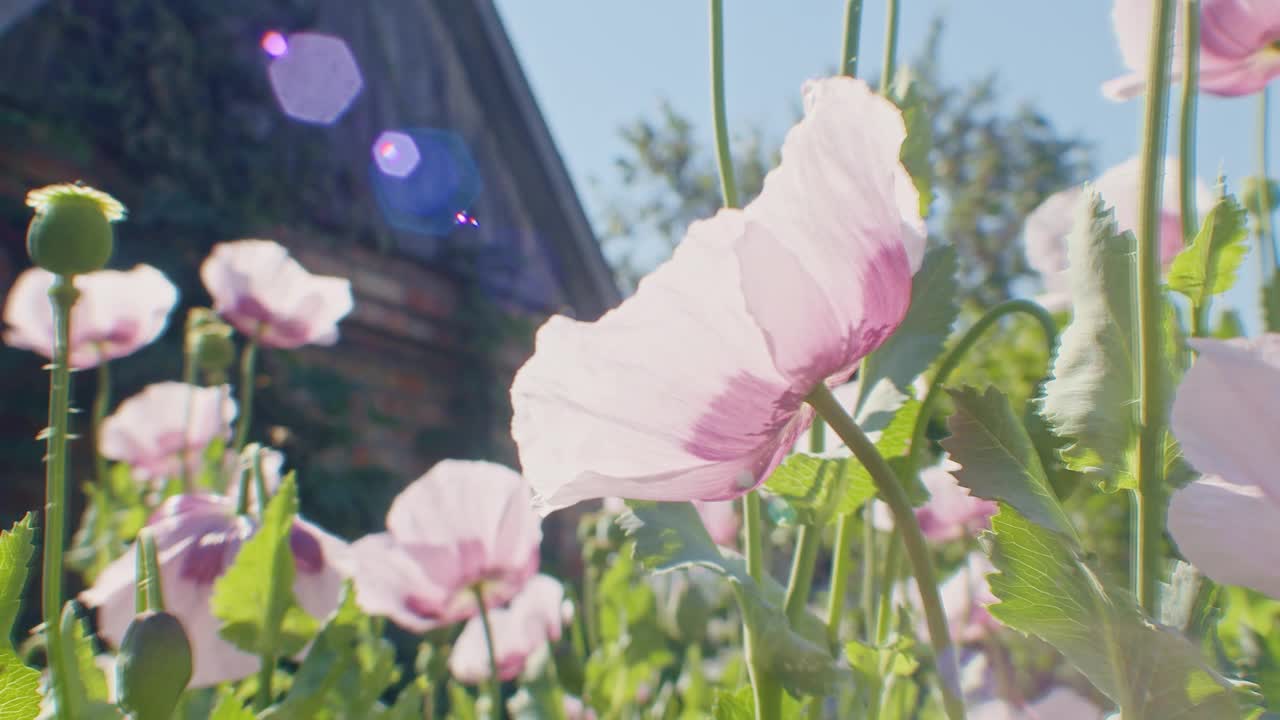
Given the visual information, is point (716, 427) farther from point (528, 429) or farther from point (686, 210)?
point (686, 210)

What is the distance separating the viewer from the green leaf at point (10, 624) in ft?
1.18

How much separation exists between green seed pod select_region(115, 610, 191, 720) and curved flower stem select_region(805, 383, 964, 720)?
0.91 feet

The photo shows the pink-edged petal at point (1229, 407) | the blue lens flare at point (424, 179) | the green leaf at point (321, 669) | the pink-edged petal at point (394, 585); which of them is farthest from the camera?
the blue lens flare at point (424, 179)

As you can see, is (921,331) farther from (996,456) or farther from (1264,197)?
(1264,197)

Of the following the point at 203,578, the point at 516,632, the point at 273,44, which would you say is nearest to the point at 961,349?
the point at 203,578

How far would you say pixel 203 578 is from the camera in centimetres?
66

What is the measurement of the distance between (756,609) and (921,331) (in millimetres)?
130

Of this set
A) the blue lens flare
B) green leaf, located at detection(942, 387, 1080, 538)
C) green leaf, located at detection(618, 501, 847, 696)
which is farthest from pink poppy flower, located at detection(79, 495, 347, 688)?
the blue lens flare

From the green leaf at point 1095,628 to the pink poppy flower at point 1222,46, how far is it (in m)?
0.27

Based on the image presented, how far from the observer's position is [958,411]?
0.32 m

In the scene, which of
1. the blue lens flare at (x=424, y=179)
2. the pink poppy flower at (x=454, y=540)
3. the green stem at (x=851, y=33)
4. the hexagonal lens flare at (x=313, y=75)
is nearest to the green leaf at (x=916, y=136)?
the green stem at (x=851, y=33)

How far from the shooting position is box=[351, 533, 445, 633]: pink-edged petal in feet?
2.74

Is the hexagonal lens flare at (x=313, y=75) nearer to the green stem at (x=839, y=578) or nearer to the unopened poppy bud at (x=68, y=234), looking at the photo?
the unopened poppy bud at (x=68, y=234)

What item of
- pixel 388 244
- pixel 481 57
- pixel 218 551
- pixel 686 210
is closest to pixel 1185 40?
pixel 218 551
